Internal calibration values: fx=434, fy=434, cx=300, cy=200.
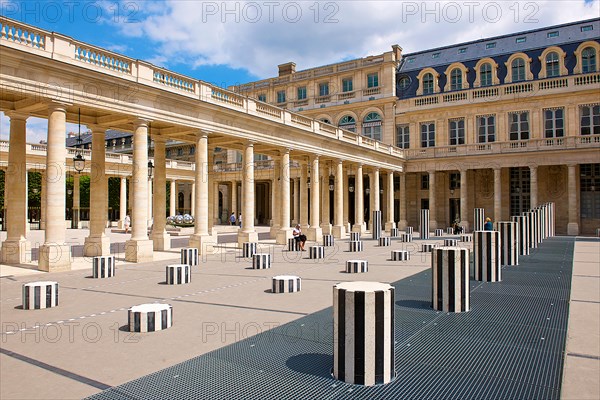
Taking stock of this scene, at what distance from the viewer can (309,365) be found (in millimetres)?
5863

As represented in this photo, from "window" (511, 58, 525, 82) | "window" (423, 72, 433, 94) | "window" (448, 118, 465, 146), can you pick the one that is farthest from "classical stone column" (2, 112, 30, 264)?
"window" (511, 58, 525, 82)

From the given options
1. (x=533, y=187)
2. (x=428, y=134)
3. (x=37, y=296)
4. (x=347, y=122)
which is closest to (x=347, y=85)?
(x=347, y=122)

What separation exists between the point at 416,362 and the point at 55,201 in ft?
48.4

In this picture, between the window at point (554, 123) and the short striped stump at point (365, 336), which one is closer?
the short striped stump at point (365, 336)

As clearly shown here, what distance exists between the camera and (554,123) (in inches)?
1543

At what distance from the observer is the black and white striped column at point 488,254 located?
Result: 1207 centimetres

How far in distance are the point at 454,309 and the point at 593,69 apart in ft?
134

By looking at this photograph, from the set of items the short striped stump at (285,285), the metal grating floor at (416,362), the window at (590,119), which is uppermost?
the window at (590,119)

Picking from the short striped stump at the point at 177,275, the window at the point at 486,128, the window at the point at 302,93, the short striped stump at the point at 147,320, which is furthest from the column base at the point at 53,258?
the window at the point at 302,93

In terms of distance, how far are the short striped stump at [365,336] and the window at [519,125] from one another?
4104 cm

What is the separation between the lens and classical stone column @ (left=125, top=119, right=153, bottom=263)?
61.1 ft

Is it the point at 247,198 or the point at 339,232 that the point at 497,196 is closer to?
the point at 339,232

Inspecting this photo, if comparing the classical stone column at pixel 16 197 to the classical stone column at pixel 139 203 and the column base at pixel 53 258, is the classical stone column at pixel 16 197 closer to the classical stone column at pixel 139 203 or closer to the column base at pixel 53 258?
the column base at pixel 53 258

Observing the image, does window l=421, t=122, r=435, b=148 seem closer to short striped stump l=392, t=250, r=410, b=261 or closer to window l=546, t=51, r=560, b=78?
window l=546, t=51, r=560, b=78
